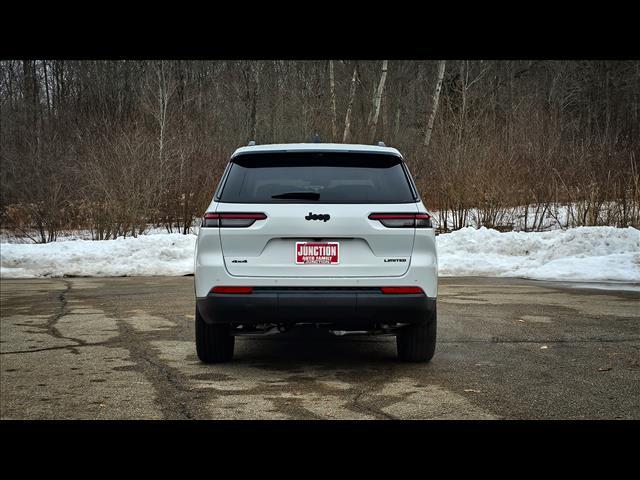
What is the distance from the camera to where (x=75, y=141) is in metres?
31.3

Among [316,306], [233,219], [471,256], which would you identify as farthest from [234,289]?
[471,256]

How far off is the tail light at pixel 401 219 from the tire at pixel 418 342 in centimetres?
97

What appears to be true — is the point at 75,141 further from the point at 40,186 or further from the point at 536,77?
the point at 536,77

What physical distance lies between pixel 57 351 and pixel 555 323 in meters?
5.85

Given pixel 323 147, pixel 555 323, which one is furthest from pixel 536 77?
pixel 323 147

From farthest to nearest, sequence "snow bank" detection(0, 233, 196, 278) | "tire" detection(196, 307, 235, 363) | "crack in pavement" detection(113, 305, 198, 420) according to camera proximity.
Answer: "snow bank" detection(0, 233, 196, 278), "tire" detection(196, 307, 235, 363), "crack in pavement" detection(113, 305, 198, 420)

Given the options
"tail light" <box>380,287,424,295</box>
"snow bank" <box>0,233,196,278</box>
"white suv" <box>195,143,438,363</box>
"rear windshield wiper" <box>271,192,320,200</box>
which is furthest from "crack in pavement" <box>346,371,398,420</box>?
"snow bank" <box>0,233,196,278</box>

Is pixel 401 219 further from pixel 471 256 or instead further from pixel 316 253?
pixel 471 256

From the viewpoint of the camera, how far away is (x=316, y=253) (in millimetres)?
6168

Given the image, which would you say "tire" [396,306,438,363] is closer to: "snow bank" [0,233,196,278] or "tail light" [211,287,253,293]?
"tail light" [211,287,253,293]

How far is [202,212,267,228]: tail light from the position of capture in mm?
6211

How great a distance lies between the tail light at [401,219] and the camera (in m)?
6.23

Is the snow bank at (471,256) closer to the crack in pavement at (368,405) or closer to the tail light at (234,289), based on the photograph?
the crack in pavement at (368,405)

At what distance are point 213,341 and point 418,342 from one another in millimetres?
1849
